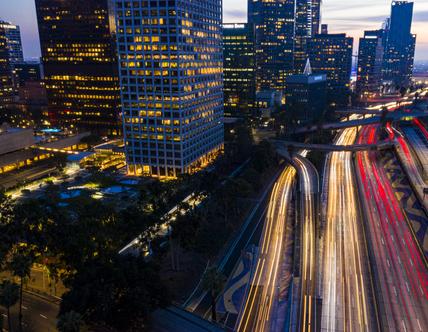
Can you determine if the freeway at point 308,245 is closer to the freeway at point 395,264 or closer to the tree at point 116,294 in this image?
the freeway at point 395,264

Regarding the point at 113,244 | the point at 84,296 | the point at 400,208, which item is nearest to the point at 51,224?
the point at 113,244

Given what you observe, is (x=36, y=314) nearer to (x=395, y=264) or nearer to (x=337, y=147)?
(x=395, y=264)

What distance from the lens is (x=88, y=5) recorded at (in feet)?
655

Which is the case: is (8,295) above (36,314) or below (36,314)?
above

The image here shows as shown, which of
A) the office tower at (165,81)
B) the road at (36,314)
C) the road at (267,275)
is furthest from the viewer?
the office tower at (165,81)

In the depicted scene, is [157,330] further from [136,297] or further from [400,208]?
[400,208]

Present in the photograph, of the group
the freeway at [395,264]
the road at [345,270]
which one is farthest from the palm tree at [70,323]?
the freeway at [395,264]

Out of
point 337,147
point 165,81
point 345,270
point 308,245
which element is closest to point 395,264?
point 345,270

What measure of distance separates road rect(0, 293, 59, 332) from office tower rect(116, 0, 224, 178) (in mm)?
76698

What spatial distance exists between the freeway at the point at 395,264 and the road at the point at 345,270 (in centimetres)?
267

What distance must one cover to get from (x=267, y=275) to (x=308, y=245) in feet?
48.7

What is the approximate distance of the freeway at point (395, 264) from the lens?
61500 mm

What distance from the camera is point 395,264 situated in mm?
76500

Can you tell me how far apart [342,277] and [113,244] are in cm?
4499
